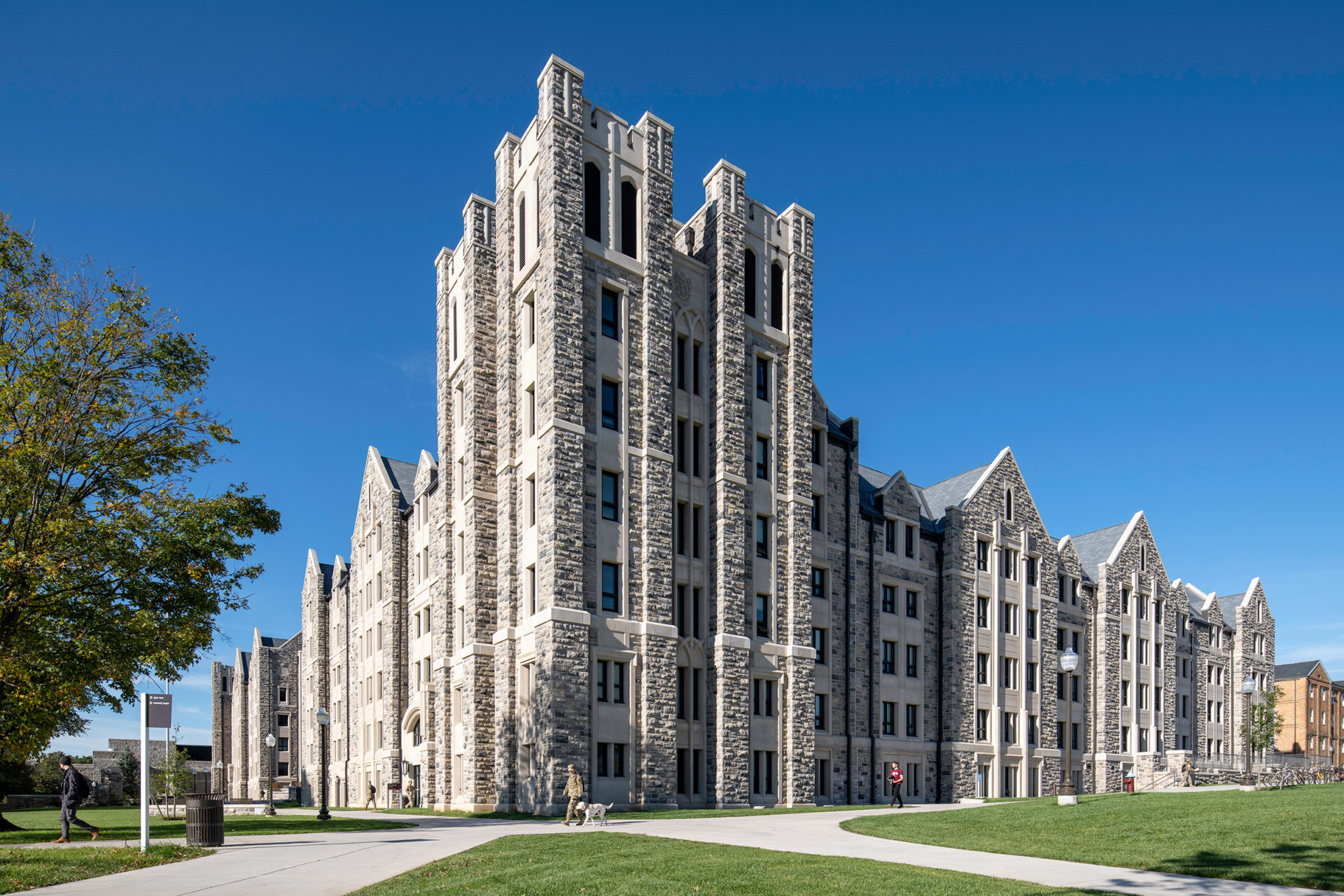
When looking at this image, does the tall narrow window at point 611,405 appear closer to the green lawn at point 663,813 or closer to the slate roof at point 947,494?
the green lawn at point 663,813

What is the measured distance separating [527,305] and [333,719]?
41.6 m

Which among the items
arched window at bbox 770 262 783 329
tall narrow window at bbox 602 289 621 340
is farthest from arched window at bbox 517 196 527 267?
arched window at bbox 770 262 783 329

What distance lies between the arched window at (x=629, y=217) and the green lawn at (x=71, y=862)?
23988 millimetres

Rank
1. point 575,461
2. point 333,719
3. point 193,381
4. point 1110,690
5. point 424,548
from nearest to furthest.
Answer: point 193,381, point 575,461, point 424,548, point 1110,690, point 333,719

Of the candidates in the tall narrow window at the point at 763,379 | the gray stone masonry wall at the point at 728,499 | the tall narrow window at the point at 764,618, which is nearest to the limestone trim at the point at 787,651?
Result: the tall narrow window at the point at 764,618

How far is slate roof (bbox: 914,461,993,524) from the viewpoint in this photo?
48.0m

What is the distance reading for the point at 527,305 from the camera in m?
34.9

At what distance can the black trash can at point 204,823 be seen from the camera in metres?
18.3

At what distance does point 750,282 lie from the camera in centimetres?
3872

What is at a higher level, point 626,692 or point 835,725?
point 626,692

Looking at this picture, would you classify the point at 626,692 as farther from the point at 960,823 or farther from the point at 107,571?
the point at 107,571

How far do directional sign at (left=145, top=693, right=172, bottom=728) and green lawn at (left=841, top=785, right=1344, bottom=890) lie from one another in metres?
13.7

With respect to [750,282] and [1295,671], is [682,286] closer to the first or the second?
[750,282]

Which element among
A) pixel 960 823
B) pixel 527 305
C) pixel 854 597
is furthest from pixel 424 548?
pixel 960 823
